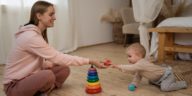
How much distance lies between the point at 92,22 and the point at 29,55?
9.08 feet

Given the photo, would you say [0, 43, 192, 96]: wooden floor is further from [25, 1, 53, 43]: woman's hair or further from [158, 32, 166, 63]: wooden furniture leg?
[158, 32, 166, 63]: wooden furniture leg

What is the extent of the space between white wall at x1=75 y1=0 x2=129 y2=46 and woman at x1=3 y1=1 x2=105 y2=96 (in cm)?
225

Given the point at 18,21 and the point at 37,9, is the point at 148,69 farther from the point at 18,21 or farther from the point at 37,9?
the point at 18,21

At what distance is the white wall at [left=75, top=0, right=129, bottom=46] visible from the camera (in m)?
4.07

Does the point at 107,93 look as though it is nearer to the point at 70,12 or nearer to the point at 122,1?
the point at 70,12

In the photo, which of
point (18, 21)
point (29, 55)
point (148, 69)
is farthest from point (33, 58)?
point (18, 21)

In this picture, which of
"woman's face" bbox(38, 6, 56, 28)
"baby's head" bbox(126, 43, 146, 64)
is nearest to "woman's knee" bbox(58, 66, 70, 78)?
"woman's face" bbox(38, 6, 56, 28)

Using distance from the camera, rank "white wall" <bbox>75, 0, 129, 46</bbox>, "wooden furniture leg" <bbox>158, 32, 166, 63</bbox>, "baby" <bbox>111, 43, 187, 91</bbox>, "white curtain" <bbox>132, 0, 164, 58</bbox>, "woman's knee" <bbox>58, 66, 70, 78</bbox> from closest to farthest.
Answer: "baby" <bbox>111, 43, 187, 91</bbox>
"woman's knee" <bbox>58, 66, 70, 78</bbox>
"wooden furniture leg" <bbox>158, 32, 166, 63</bbox>
"white curtain" <bbox>132, 0, 164, 58</bbox>
"white wall" <bbox>75, 0, 129, 46</bbox>

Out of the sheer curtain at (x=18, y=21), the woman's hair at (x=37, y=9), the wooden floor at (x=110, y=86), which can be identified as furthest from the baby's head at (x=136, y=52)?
the sheer curtain at (x=18, y=21)

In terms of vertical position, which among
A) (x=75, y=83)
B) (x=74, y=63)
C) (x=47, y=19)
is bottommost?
(x=75, y=83)

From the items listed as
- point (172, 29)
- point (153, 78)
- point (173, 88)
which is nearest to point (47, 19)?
point (153, 78)

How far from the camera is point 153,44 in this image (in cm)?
304

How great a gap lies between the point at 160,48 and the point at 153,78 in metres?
1.07

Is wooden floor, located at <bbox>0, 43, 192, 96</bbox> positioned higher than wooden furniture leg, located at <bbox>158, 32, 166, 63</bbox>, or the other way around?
wooden furniture leg, located at <bbox>158, 32, 166, 63</bbox>
